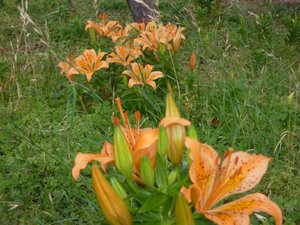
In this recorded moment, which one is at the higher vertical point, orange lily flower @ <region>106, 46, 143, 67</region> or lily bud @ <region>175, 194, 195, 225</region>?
lily bud @ <region>175, 194, 195, 225</region>

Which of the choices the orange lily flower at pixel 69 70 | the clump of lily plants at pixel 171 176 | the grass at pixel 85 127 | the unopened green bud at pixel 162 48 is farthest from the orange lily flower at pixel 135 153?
the unopened green bud at pixel 162 48

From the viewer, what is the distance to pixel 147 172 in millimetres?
1284

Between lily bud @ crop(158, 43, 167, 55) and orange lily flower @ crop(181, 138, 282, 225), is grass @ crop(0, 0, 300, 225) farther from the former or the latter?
orange lily flower @ crop(181, 138, 282, 225)

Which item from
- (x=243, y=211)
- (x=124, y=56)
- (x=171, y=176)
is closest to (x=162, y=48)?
(x=124, y=56)

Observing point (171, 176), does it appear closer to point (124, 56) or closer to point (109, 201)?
point (109, 201)

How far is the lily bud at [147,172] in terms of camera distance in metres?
1.27

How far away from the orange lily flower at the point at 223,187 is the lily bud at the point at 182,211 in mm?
103

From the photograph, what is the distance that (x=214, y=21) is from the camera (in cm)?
Answer: 557

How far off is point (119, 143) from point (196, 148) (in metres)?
0.19

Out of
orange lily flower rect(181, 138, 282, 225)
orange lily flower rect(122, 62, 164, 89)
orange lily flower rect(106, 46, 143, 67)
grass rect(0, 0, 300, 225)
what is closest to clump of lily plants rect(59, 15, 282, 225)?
orange lily flower rect(181, 138, 282, 225)

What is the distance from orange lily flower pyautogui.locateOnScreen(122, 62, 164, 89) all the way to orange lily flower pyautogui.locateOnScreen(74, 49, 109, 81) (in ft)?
0.61

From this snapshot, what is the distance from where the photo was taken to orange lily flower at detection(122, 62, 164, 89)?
10.1 feet

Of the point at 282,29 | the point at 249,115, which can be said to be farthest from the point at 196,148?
the point at 282,29

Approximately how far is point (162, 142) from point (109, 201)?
0.66 feet
